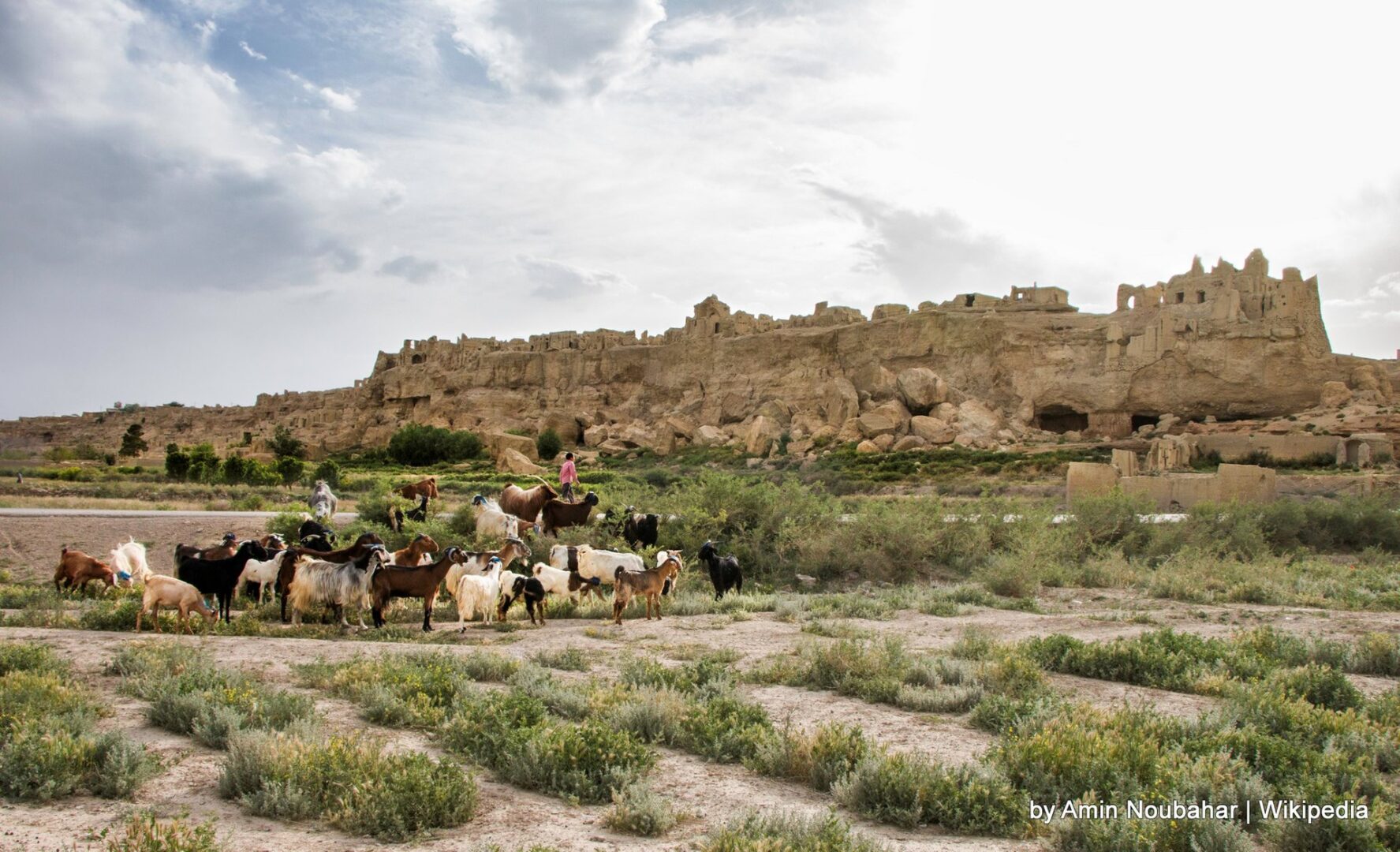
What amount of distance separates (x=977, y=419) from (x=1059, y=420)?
709 cm

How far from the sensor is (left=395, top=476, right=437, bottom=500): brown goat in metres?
17.7

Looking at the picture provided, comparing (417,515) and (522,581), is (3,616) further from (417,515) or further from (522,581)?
(417,515)

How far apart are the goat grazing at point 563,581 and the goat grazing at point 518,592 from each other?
14.7 inches

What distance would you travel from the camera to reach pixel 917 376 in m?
45.5

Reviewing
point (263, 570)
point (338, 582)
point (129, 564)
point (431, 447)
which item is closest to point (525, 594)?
point (338, 582)

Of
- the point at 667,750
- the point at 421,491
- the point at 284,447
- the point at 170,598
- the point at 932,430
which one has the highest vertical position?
the point at 932,430

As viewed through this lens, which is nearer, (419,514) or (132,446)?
(419,514)

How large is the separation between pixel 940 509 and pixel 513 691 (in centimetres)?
A: 1251

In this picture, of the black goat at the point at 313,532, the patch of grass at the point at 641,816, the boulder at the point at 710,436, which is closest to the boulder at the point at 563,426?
the boulder at the point at 710,436

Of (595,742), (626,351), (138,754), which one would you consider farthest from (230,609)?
(626,351)

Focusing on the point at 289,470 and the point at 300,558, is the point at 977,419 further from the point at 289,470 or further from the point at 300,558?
the point at 300,558

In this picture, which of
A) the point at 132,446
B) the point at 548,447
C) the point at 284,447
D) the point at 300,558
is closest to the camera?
the point at 300,558

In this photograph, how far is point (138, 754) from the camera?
4.87 metres

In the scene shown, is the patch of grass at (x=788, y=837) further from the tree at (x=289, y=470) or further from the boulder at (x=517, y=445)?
the boulder at (x=517, y=445)
